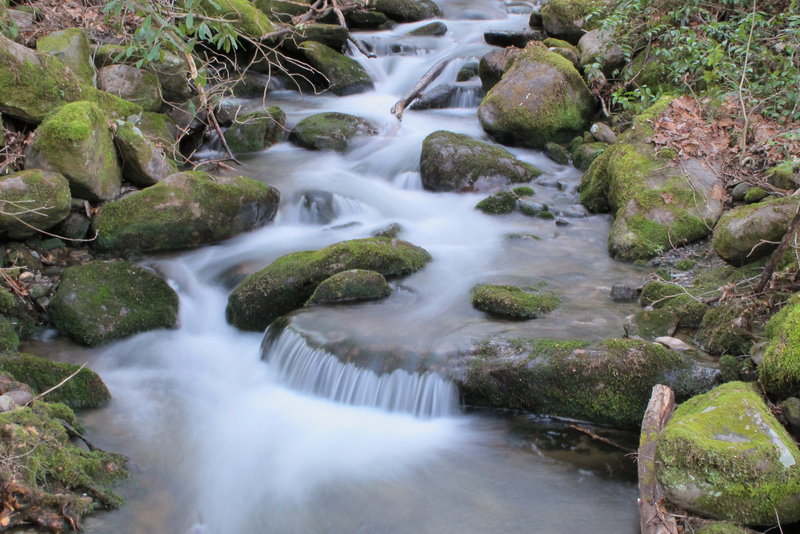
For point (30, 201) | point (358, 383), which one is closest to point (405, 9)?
point (30, 201)

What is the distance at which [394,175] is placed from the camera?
10766 millimetres

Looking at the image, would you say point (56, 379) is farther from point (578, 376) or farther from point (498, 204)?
point (498, 204)

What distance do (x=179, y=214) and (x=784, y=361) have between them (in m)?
6.67

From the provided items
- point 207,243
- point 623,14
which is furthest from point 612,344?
point 623,14

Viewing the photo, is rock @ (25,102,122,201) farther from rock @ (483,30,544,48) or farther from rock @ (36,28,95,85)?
rock @ (483,30,544,48)

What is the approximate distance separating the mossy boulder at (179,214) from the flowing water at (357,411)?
0.81 ft

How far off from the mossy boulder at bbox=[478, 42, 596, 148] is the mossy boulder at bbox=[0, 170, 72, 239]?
7226 millimetres

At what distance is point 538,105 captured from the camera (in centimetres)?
1093

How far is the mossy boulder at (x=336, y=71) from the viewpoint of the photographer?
44.9ft

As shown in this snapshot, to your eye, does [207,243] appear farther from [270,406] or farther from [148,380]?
[270,406]

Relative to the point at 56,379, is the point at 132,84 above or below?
above

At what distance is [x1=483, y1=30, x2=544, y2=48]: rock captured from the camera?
14.5 metres

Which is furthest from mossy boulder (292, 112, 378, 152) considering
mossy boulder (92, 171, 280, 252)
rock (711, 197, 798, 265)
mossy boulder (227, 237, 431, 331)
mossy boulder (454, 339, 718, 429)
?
rock (711, 197, 798, 265)

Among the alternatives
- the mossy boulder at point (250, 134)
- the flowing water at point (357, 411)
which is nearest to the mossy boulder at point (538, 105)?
the flowing water at point (357, 411)
